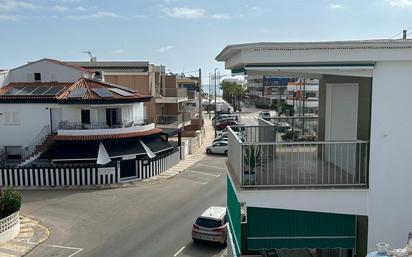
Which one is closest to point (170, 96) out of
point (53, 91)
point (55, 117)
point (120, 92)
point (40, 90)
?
point (120, 92)

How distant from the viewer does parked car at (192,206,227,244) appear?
1791 centimetres

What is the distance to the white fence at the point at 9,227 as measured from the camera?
737 inches

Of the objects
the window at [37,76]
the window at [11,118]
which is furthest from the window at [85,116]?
the window at [37,76]

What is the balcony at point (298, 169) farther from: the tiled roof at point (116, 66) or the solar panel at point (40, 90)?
the tiled roof at point (116, 66)

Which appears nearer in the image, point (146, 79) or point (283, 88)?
point (146, 79)

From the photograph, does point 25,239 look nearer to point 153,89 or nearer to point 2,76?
point 2,76

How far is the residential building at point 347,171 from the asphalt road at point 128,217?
4997mm

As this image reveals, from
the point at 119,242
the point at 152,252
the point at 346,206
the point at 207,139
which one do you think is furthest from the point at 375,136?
the point at 207,139

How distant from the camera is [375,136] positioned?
7.91 m

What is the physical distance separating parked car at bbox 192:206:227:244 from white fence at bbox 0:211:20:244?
8.34 metres

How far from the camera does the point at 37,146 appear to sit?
31203mm

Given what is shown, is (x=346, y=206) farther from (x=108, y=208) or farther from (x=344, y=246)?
(x=108, y=208)

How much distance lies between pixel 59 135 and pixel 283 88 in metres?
95.2

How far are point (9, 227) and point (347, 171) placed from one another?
16.3 meters
